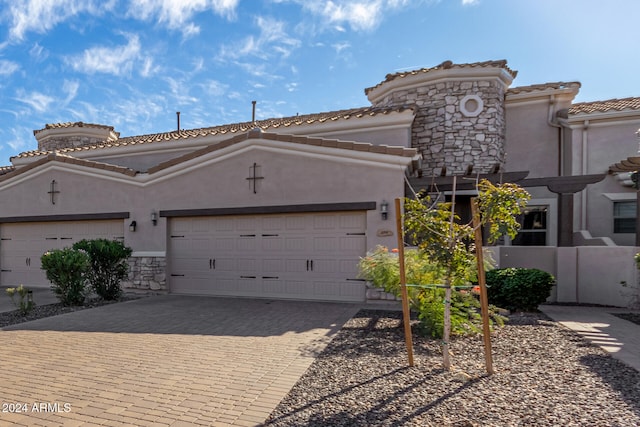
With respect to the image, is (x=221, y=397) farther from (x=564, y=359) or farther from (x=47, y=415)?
(x=564, y=359)

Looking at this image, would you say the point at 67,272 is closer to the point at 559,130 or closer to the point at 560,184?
the point at 560,184

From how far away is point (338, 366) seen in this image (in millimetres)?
5043

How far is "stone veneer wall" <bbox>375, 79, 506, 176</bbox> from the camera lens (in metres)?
12.7

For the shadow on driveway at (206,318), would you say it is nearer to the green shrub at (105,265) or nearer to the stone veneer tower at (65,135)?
the green shrub at (105,265)

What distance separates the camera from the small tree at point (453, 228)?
15.4 feet

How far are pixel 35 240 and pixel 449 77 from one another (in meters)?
15.6

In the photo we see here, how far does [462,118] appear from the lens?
12797mm

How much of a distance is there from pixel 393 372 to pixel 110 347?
4.49 meters

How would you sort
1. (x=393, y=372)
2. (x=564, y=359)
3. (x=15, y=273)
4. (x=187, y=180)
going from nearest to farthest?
(x=393, y=372) → (x=564, y=359) → (x=187, y=180) → (x=15, y=273)

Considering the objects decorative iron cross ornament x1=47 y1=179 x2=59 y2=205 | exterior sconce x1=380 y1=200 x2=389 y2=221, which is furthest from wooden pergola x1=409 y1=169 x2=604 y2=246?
decorative iron cross ornament x1=47 y1=179 x2=59 y2=205

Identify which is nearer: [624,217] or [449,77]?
[624,217]

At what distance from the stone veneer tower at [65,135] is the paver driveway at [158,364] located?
14.9m

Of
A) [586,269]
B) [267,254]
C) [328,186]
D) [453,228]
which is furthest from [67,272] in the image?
[586,269]


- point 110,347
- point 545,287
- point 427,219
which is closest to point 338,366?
point 427,219
